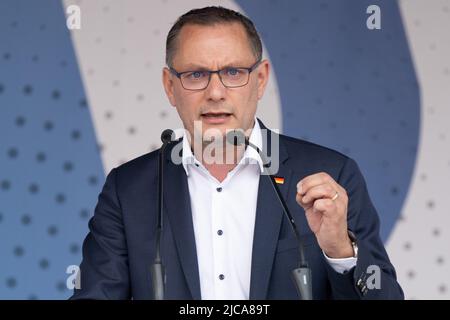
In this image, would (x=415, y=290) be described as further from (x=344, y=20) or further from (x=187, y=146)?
(x=187, y=146)

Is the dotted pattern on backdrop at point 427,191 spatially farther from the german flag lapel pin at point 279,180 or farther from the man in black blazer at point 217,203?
the german flag lapel pin at point 279,180

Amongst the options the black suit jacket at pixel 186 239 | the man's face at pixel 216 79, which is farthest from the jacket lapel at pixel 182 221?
the man's face at pixel 216 79

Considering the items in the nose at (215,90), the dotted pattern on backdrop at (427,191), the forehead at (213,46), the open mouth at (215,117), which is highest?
the forehead at (213,46)

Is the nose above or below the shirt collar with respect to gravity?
→ above

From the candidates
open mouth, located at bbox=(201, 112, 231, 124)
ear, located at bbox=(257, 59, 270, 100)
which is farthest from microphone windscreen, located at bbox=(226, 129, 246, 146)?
ear, located at bbox=(257, 59, 270, 100)

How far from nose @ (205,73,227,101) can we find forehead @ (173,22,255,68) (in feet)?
0.16

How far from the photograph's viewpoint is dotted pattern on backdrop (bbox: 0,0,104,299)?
3.58m

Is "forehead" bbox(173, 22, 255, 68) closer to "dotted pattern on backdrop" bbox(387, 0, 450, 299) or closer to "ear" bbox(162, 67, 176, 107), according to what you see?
"ear" bbox(162, 67, 176, 107)

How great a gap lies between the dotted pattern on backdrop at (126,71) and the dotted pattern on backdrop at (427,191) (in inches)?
28.5

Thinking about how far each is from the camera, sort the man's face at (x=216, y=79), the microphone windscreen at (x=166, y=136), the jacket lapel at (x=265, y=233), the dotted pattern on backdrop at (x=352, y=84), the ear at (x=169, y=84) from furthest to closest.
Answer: the dotted pattern on backdrop at (x=352, y=84), the ear at (x=169, y=84), the man's face at (x=216, y=79), the jacket lapel at (x=265, y=233), the microphone windscreen at (x=166, y=136)

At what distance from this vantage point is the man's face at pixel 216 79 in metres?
2.56

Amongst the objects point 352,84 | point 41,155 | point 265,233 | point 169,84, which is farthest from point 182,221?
point 352,84
